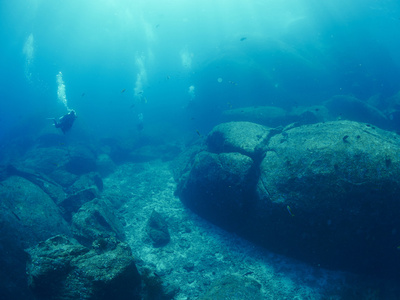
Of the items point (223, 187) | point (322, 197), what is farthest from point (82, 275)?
point (322, 197)

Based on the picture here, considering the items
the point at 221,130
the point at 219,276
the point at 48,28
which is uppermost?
the point at 48,28

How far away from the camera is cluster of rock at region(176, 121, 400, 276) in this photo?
5595mm

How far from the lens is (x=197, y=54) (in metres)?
61.3

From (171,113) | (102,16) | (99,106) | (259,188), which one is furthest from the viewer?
(102,16)

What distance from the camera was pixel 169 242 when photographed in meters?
7.99

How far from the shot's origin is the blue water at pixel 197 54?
24.2 m

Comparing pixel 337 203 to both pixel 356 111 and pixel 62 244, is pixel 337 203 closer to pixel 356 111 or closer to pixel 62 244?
pixel 62 244

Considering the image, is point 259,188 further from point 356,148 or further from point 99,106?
point 99,106

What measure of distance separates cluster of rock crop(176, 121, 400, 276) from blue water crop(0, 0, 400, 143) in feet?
32.9

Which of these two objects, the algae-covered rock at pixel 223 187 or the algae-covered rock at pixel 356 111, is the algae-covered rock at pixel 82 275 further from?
the algae-covered rock at pixel 356 111

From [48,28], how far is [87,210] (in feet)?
267

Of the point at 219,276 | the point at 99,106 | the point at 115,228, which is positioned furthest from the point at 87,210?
the point at 99,106

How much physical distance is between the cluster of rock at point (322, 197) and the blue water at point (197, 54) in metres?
10.0

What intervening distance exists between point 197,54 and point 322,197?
2457 inches
